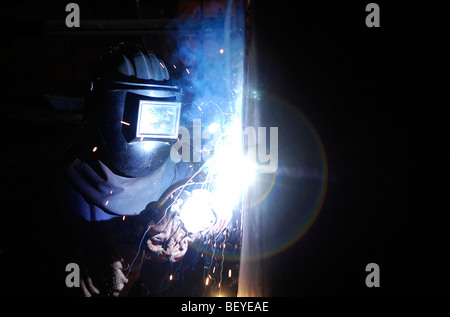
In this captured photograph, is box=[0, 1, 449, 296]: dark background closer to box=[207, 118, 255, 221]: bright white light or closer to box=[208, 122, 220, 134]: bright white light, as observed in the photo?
box=[207, 118, 255, 221]: bright white light

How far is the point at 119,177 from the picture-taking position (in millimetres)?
2422

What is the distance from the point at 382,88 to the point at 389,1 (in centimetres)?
12

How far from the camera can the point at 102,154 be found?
92.2 inches

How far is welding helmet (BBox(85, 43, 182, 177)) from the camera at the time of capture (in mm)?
2258

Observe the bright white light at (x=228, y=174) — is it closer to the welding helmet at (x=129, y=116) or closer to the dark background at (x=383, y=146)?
the welding helmet at (x=129, y=116)

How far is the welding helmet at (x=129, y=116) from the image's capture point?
2258mm

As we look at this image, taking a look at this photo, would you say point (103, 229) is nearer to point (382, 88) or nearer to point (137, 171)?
point (137, 171)

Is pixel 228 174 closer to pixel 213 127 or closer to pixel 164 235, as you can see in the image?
pixel 164 235

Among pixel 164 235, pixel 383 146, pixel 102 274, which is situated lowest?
pixel 102 274

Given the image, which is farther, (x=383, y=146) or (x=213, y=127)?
(x=213, y=127)

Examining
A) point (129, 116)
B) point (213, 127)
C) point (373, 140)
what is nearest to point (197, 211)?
point (129, 116)

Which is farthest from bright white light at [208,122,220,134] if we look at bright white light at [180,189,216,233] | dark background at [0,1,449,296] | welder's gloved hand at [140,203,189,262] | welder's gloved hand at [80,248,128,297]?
dark background at [0,1,449,296]

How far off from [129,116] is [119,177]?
63 centimetres

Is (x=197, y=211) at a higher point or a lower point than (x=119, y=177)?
lower
